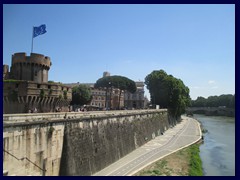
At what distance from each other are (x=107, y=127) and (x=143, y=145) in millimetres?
8717

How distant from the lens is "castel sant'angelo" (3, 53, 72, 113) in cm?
2239

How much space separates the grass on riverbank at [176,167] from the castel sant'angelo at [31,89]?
9967 millimetres

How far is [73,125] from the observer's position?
57.5 feet

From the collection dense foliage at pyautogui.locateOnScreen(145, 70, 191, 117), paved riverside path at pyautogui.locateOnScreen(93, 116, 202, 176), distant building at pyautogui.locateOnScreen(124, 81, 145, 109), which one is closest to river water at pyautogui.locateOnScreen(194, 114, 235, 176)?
paved riverside path at pyautogui.locateOnScreen(93, 116, 202, 176)

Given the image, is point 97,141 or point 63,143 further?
point 97,141

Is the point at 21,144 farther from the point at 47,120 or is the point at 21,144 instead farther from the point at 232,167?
the point at 232,167

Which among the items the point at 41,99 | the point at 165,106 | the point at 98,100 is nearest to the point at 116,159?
the point at 41,99

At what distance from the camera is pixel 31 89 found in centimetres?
2269

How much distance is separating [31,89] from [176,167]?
524 inches

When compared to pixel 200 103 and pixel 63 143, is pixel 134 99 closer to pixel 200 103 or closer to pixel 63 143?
pixel 200 103

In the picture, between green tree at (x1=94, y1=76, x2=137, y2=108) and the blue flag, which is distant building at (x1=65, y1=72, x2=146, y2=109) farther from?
the blue flag

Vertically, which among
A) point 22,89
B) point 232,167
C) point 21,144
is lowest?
point 232,167

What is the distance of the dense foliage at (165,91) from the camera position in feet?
177

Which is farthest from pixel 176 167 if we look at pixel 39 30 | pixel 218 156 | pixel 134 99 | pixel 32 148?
pixel 134 99
